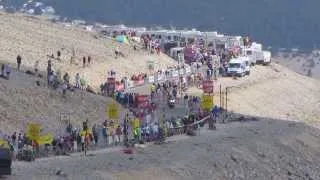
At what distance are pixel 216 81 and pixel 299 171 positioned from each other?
26903 millimetres

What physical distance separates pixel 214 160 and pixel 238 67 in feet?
120

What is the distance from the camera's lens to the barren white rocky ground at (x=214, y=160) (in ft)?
121

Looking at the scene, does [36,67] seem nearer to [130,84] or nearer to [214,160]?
[130,84]

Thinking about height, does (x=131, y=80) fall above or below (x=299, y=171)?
above

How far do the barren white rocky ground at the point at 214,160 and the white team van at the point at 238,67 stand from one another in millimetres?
22474

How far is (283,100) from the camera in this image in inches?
3164

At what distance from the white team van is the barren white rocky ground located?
22474 millimetres

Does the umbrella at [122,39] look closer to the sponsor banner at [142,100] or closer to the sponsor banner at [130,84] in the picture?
the sponsor banner at [130,84]

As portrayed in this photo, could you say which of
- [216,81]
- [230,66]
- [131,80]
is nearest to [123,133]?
[131,80]

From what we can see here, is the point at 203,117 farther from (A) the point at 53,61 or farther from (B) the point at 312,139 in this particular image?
(A) the point at 53,61

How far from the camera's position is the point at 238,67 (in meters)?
78.8

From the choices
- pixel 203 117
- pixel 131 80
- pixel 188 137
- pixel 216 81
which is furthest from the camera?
pixel 216 81

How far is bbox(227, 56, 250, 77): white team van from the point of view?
77.8 m

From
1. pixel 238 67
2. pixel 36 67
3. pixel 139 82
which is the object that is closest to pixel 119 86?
pixel 139 82
